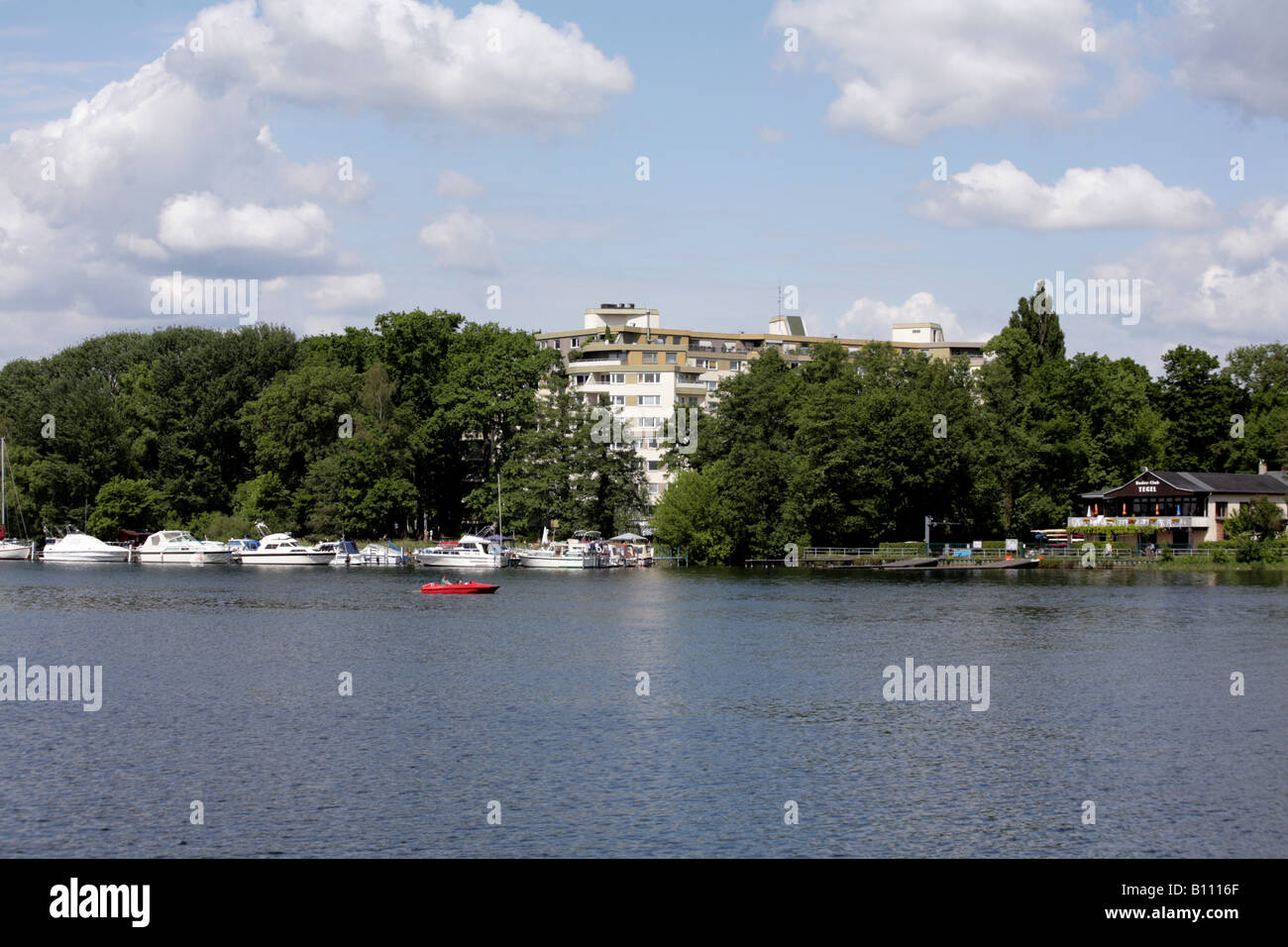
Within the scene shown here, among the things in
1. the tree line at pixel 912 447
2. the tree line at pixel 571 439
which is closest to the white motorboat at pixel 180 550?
the tree line at pixel 571 439

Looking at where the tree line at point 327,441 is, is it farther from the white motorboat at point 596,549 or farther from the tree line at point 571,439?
the white motorboat at point 596,549

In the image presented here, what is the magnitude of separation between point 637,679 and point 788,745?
1413 cm

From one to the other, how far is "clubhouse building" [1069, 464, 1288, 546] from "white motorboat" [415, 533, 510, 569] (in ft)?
203

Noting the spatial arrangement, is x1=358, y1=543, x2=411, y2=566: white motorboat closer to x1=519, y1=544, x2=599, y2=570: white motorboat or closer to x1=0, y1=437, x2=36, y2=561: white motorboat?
x1=519, y1=544, x2=599, y2=570: white motorboat

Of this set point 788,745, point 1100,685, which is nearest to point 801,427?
point 1100,685

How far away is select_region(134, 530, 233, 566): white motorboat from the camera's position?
150 metres

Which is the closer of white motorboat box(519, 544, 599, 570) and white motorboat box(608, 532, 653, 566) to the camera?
white motorboat box(519, 544, 599, 570)

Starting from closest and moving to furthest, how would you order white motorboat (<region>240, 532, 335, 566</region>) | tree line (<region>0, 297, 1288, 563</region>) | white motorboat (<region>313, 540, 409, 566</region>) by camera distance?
1. tree line (<region>0, 297, 1288, 563</region>)
2. white motorboat (<region>240, 532, 335, 566</region>)
3. white motorboat (<region>313, 540, 409, 566</region>)

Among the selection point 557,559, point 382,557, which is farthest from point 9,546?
point 557,559

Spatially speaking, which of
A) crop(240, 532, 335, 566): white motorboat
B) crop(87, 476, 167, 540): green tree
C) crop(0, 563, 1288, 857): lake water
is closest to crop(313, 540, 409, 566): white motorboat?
crop(240, 532, 335, 566): white motorboat

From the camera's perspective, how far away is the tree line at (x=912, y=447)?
433ft

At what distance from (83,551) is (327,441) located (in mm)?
31654

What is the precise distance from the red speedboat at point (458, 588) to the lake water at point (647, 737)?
61.3 ft

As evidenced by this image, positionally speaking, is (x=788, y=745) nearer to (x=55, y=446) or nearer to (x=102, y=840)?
(x=102, y=840)
